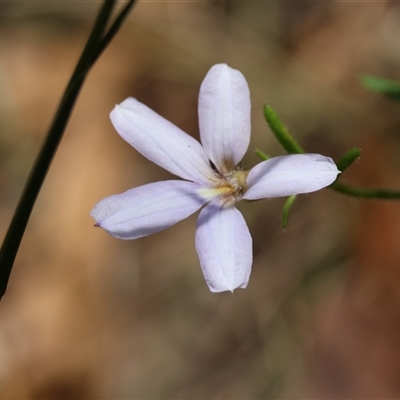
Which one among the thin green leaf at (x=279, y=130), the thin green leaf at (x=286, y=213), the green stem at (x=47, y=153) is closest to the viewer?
the green stem at (x=47, y=153)

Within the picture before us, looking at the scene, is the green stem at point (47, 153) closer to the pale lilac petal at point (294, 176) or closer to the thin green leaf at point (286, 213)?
the pale lilac petal at point (294, 176)

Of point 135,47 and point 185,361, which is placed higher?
point 135,47

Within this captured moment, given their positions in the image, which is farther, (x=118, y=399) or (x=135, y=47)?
(x=135, y=47)

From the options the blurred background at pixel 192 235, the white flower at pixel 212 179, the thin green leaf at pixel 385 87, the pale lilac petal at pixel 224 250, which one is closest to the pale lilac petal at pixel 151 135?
the white flower at pixel 212 179

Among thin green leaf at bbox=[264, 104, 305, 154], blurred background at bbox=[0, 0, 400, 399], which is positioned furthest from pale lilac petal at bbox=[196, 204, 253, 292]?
blurred background at bbox=[0, 0, 400, 399]

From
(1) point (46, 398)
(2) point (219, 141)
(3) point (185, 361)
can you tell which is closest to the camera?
(2) point (219, 141)

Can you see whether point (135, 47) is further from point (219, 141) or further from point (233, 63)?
point (219, 141)

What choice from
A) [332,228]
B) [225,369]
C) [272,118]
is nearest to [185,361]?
[225,369]
